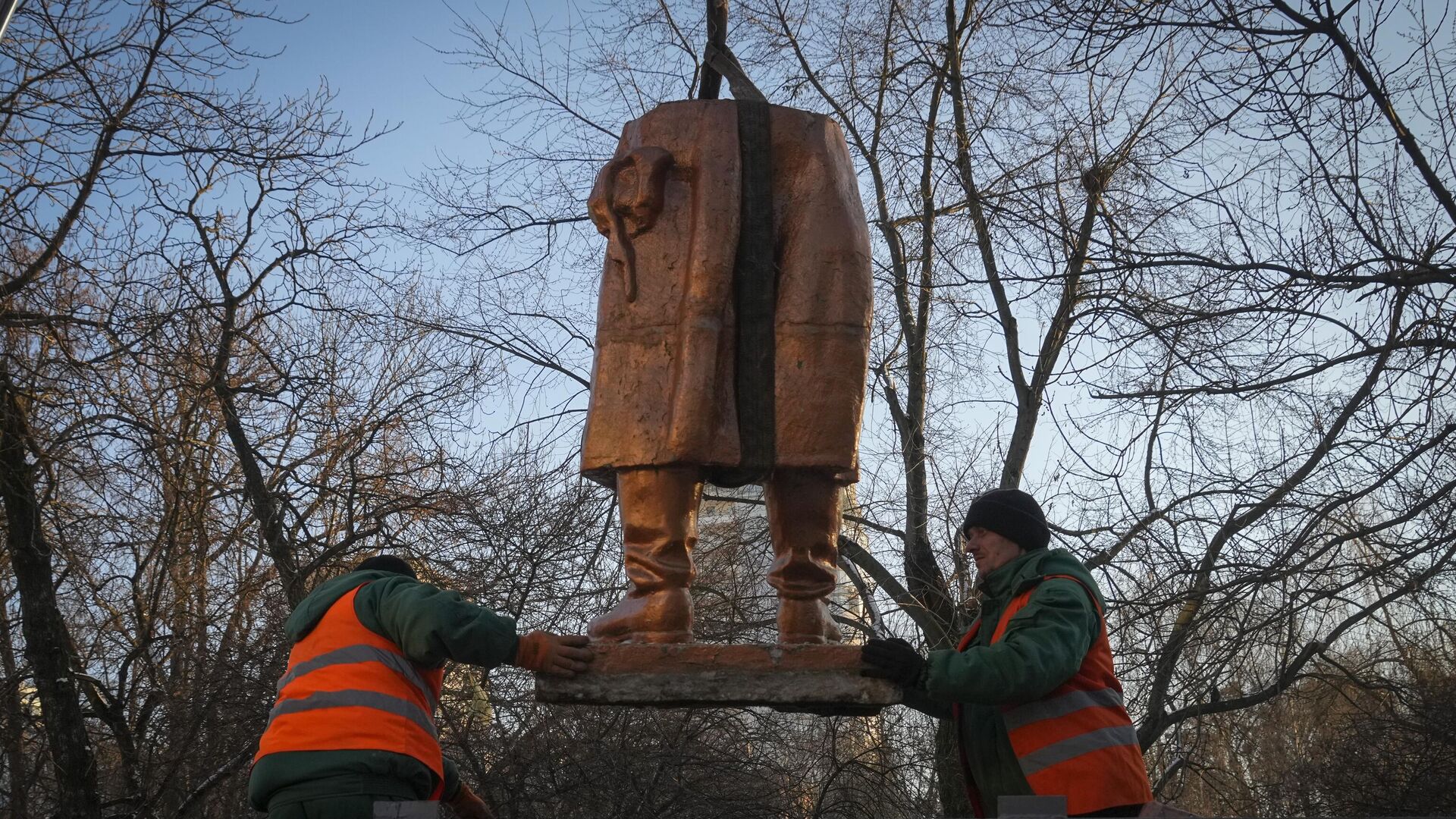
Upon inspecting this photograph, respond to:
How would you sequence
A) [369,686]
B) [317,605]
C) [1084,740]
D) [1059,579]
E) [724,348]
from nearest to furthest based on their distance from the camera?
[1084,740] < [1059,579] < [369,686] < [317,605] < [724,348]

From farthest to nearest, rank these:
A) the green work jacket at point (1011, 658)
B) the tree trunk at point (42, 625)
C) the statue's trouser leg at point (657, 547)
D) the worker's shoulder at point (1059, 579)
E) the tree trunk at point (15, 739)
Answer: the tree trunk at point (15, 739)
the tree trunk at point (42, 625)
the statue's trouser leg at point (657, 547)
the worker's shoulder at point (1059, 579)
the green work jacket at point (1011, 658)

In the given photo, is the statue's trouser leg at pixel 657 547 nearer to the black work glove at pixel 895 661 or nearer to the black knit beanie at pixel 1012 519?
the black work glove at pixel 895 661

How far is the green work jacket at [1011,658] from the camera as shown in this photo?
3.55m

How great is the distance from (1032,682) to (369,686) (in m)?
1.67

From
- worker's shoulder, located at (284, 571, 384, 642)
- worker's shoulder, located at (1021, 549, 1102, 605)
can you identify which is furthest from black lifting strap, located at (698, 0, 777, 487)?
worker's shoulder, located at (284, 571, 384, 642)

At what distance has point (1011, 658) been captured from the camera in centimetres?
355

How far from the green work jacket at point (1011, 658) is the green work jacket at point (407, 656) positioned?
111 centimetres

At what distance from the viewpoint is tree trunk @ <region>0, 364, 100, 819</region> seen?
27.8 ft

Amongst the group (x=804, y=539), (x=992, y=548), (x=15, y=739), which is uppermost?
(x=15, y=739)

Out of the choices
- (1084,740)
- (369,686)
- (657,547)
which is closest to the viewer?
(1084,740)

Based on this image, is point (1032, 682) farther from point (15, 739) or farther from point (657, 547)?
point (15, 739)

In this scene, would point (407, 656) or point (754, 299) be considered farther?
point (754, 299)

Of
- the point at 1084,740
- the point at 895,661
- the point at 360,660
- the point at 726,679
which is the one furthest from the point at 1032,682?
the point at 360,660

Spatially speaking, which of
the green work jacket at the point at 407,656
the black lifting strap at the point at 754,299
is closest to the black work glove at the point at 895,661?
the black lifting strap at the point at 754,299
